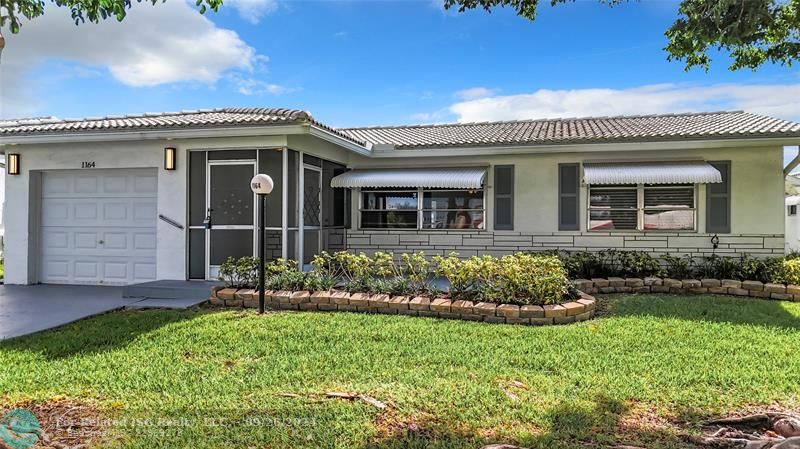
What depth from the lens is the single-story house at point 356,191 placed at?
12.5m

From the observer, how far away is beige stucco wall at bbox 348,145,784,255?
13.6 m

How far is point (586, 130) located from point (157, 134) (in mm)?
12593

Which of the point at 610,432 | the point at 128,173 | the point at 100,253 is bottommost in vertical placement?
the point at 610,432

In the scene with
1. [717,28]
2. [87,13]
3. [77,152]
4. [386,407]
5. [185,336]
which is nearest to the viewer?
[386,407]

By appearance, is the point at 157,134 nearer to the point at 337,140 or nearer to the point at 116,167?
the point at 116,167

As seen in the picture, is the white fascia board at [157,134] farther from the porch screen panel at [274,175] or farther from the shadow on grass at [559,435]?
the shadow on grass at [559,435]

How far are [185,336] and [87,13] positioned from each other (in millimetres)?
4820

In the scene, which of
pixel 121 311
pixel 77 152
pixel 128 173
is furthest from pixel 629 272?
pixel 77 152

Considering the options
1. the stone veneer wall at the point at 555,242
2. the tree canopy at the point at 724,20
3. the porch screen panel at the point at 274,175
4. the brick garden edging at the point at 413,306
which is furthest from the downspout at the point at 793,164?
the porch screen panel at the point at 274,175

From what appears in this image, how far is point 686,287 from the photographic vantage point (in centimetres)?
1218

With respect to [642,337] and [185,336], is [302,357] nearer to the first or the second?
[185,336]

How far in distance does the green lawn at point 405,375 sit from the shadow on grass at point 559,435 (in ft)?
0.06

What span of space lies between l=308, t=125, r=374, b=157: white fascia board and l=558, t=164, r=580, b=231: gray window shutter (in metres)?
5.97

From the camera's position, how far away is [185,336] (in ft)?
25.7
